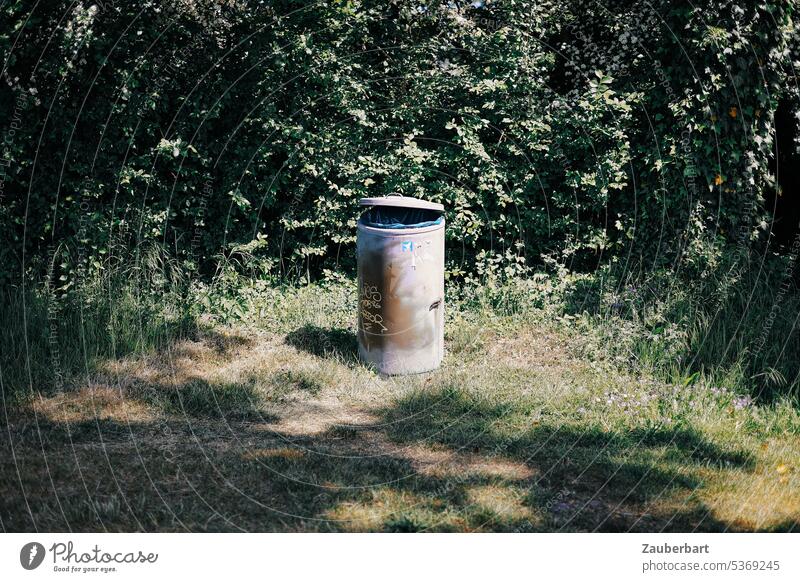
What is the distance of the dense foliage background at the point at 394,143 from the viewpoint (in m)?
6.97

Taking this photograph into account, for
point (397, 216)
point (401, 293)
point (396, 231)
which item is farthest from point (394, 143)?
point (401, 293)

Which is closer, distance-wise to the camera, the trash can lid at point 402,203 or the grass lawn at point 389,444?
the grass lawn at point 389,444

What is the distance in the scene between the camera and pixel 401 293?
6.21m

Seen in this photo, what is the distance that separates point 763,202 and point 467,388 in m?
3.25

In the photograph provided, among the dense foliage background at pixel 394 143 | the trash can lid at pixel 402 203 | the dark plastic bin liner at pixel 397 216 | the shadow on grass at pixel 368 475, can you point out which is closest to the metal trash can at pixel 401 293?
the trash can lid at pixel 402 203

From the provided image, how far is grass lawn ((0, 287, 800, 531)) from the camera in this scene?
4.44m

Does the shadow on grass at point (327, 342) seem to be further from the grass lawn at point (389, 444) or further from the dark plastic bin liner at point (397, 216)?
the dark plastic bin liner at point (397, 216)

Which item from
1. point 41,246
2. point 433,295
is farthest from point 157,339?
point 433,295

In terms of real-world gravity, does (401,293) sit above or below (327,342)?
above

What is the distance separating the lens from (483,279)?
7.88m

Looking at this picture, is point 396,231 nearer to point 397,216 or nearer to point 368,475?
point 397,216

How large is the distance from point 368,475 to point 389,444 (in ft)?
1.60

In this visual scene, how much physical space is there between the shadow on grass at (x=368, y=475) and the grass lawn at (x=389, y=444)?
0.04 feet

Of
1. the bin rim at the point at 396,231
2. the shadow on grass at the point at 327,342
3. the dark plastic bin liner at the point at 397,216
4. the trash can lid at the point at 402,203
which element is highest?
the trash can lid at the point at 402,203
